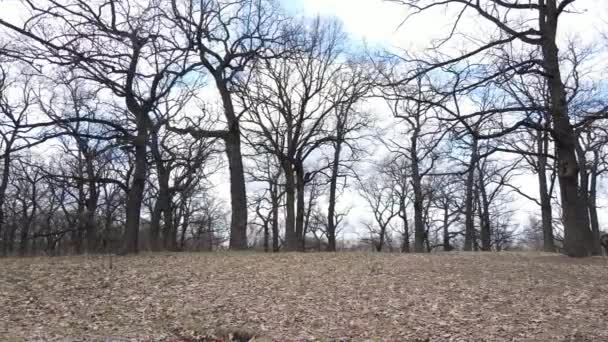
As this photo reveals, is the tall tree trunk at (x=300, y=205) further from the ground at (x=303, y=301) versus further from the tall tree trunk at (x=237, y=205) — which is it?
the ground at (x=303, y=301)

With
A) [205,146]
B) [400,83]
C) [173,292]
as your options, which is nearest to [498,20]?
[400,83]

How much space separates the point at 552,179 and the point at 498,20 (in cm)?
2194

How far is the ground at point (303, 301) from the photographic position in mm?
8133

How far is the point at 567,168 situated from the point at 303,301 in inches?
368

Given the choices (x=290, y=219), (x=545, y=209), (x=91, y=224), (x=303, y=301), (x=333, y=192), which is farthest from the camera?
(x=333, y=192)

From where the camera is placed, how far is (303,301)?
1005cm

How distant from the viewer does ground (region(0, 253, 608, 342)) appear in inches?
320

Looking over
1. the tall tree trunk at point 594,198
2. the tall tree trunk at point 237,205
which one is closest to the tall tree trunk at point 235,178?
the tall tree trunk at point 237,205

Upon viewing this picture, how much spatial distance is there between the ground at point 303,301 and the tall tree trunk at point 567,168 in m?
1.14

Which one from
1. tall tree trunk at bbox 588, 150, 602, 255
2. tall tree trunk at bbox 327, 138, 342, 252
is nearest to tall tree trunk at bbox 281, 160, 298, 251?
tall tree trunk at bbox 327, 138, 342, 252

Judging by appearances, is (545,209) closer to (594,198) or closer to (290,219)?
(594,198)

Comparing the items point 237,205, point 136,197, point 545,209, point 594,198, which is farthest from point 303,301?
point 594,198

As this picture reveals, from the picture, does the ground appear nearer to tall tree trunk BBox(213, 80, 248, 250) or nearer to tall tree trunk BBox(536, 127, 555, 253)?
tall tree trunk BBox(213, 80, 248, 250)

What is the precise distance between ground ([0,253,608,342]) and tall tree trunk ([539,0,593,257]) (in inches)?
Answer: 45.1
